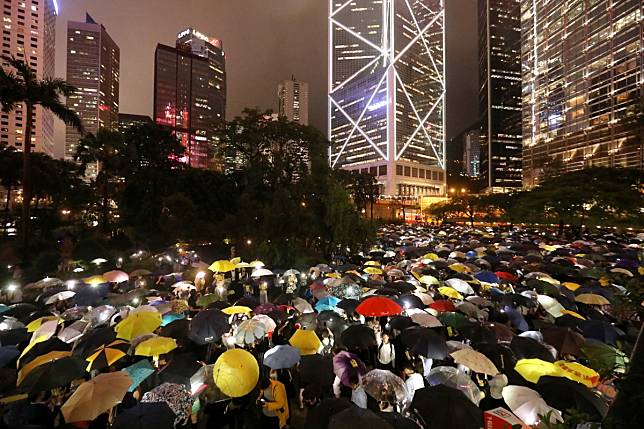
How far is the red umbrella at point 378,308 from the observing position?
7426 mm

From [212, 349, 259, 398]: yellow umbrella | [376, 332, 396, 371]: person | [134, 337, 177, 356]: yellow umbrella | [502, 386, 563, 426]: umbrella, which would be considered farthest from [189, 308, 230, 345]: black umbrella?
[502, 386, 563, 426]: umbrella

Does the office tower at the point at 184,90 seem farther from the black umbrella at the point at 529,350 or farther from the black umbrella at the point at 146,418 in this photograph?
the black umbrella at the point at 529,350

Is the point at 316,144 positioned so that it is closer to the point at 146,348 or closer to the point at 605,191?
the point at 605,191

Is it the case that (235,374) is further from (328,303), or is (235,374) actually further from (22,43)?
(22,43)

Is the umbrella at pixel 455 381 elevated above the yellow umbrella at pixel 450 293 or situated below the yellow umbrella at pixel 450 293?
below

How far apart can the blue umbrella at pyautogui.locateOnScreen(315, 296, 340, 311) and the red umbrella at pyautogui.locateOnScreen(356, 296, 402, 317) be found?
1.46 m

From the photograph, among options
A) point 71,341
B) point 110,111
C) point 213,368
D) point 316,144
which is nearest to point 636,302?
point 213,368

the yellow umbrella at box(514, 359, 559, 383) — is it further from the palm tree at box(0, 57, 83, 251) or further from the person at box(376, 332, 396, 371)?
the palm tree at box(0, 57, 83, 251)

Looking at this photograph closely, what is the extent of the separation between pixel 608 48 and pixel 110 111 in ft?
655

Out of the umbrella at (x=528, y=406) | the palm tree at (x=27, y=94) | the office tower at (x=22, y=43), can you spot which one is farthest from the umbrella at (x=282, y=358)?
the office tower at (x=22, y=43)

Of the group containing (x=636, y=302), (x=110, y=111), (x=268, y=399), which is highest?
(x=110, y=111)

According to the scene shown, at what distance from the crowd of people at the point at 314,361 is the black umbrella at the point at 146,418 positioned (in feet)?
0.06

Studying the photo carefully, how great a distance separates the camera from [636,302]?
305 centimetres

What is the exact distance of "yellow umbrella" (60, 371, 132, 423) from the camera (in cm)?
410
